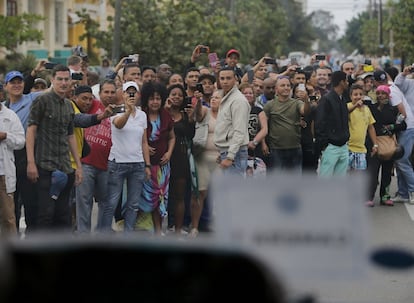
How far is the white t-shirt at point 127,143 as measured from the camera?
36.0ft

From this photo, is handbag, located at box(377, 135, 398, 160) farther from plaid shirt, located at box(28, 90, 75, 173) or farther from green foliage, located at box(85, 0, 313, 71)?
green foliage, located at box(85, 0, 313, 71)

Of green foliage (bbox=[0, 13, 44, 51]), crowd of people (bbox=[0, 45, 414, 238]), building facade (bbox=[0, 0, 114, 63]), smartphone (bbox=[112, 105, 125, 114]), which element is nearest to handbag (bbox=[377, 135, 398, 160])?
crowd of people (bbox=[0, 45, 414, 238])

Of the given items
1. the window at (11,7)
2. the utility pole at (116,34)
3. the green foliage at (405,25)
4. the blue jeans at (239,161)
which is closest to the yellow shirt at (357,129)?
the blue jeans at (239,161)

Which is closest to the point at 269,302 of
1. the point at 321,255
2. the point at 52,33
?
the point at 321,255

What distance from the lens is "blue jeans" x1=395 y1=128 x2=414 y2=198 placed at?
51.3 ft

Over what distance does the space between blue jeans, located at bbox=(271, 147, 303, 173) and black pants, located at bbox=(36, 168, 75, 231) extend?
11.8ft

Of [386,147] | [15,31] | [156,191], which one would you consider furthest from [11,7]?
[156,191]

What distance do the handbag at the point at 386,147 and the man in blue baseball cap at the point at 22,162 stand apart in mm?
5353

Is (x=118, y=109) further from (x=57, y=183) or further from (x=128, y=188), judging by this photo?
(x=57, y=183)

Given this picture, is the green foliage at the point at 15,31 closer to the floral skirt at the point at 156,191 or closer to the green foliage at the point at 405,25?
the green foliage at the point at 405,25

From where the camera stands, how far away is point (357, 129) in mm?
14398

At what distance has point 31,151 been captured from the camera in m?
10.2

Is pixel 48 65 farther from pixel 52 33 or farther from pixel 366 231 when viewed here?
pixel 52 33

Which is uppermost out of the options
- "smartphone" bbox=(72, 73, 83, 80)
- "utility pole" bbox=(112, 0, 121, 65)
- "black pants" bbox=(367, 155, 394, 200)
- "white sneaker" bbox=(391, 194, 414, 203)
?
"utility pole" bbox=(112, 0, 121, 65)
